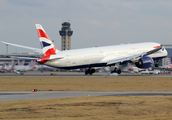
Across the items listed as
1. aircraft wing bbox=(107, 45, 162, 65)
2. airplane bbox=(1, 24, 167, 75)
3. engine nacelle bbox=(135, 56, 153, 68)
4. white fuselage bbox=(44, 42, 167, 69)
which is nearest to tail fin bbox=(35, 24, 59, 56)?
airplane bbox=(1, 24, 167, 75)

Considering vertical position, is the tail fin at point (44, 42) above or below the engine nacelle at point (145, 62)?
above

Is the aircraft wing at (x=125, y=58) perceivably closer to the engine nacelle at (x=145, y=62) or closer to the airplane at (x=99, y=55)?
the airplane at (x=99, y=55)

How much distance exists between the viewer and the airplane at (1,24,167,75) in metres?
58.1

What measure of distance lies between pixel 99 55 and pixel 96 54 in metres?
0.73

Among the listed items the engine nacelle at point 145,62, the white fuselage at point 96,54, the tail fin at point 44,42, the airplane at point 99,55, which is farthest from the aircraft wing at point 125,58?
the tail fin at point 44,42

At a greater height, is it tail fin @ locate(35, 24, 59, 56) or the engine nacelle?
tail fin @ locate(35, 24, 59, 56)

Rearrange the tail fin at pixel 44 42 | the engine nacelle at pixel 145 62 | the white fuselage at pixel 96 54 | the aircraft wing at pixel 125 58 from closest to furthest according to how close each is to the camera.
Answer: the tail fin at pixel 44 42
the white fuselage at pixel 96 54
the engine nacelle at pixel 145 62
the aircraft wing at pixel 125 58

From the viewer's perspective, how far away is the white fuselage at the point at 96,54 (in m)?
58.4

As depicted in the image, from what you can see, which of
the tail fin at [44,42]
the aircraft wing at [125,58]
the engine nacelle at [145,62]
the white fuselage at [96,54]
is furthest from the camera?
the aircraft wing at [125,58]

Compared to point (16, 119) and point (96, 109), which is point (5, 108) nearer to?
point (16, 119)

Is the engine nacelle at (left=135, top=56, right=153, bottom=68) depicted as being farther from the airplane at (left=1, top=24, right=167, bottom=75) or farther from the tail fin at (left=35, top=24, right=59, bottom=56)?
the tail fin at (left=35, top=24, right=59, bottom=56)

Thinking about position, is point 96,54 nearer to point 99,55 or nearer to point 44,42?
point 99,55

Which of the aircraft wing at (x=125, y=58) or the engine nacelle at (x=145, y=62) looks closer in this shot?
the engine nacelle at (x=145, y=62)

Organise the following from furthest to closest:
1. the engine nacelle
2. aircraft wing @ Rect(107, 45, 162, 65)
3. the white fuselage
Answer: aircraft wing @ Rect(107, 45, 162, 65), the engine nacelle, the white fuselage
